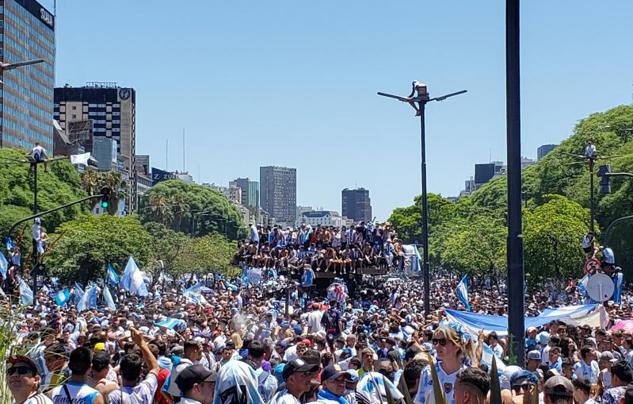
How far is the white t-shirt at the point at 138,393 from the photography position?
7543mm

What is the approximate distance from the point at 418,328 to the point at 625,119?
53.7m

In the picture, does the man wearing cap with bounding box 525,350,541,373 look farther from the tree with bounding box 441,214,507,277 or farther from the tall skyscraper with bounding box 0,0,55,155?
the tall skyscraper with bounding box 0,0,55,155

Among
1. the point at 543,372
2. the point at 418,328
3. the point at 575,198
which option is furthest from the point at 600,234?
the point at 543,372

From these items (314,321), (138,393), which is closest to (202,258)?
(314,321)

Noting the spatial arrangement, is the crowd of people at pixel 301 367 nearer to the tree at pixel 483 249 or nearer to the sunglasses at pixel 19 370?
the sunglasses at pixel 19 370

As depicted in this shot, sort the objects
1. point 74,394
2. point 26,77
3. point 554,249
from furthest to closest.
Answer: point 26,77
point 554,249
point 74,394

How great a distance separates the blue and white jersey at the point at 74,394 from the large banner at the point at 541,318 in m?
11.3

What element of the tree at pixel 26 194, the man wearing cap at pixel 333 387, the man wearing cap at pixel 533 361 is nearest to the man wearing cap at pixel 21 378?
the man wearing cap at pixel 333 387

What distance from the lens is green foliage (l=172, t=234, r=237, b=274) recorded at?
75438mm

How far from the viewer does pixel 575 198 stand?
62438 millimetres

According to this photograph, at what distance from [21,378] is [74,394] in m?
0.72

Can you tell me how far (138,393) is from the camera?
7.80 meters

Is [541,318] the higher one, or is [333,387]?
[333,387]

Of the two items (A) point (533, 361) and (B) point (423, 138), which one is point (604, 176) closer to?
(B) point (423, 138)
